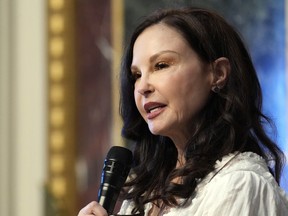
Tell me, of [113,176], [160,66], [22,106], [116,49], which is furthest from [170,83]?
[22,106]

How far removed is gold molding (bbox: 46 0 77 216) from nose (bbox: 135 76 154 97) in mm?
1484

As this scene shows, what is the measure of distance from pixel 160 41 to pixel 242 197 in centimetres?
39

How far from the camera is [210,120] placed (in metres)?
1.62

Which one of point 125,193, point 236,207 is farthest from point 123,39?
point 236,207

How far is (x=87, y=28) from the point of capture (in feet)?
10.1

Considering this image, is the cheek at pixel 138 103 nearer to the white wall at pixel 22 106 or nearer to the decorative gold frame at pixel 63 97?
the decorative gold frame at pixel 63 97

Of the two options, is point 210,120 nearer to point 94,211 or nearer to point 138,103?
point 138,103

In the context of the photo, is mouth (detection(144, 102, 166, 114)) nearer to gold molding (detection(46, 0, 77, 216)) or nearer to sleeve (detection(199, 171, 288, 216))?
sleeve (detection(199, 171, 288, 216))

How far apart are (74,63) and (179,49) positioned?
150cm

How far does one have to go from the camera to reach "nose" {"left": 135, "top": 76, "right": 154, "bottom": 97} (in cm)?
158

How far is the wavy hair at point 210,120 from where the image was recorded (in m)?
1.56

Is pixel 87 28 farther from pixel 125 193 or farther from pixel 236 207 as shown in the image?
pixel 236 207

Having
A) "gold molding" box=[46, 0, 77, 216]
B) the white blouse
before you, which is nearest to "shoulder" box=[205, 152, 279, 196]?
the white blouse

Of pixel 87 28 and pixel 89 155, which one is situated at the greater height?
pixel 87 28
